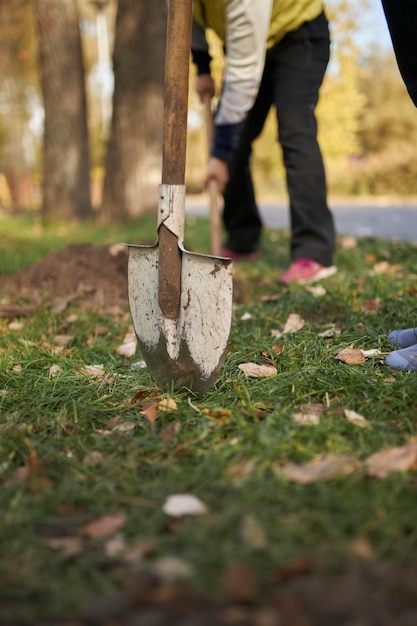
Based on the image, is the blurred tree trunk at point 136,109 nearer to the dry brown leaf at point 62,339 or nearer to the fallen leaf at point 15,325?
the fallen leaf at point 15,325

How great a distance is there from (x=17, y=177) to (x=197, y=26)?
51.9ft

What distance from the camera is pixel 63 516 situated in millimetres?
1331

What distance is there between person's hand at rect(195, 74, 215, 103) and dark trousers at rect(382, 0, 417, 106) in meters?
1.73

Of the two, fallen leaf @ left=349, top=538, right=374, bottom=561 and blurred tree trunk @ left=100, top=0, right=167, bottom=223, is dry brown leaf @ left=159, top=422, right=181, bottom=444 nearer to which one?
fallen leaf @ left=349, top=538, right=374, bottom=561

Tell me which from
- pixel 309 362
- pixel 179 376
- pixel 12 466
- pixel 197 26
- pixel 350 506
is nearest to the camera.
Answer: pixel 350 506

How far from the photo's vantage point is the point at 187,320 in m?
1.92

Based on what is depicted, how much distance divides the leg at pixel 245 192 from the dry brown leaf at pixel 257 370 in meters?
2.30

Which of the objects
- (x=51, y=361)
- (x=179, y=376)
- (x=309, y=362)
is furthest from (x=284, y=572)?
(x=51, y=361)

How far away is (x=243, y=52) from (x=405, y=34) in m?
1.04

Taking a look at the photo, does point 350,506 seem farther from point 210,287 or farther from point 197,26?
point 197,26

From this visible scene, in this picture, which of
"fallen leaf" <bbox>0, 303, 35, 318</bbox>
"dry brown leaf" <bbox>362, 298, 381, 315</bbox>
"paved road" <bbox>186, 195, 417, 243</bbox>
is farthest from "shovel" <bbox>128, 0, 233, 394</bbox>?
"paved road" <bbox>186, 195, 417, 243</bbox>

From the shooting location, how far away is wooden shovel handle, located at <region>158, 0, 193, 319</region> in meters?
1.94

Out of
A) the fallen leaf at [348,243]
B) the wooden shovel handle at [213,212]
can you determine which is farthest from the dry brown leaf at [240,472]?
the fallen leaf at [348,243]

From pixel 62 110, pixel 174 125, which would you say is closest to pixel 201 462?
pixel 174 125
